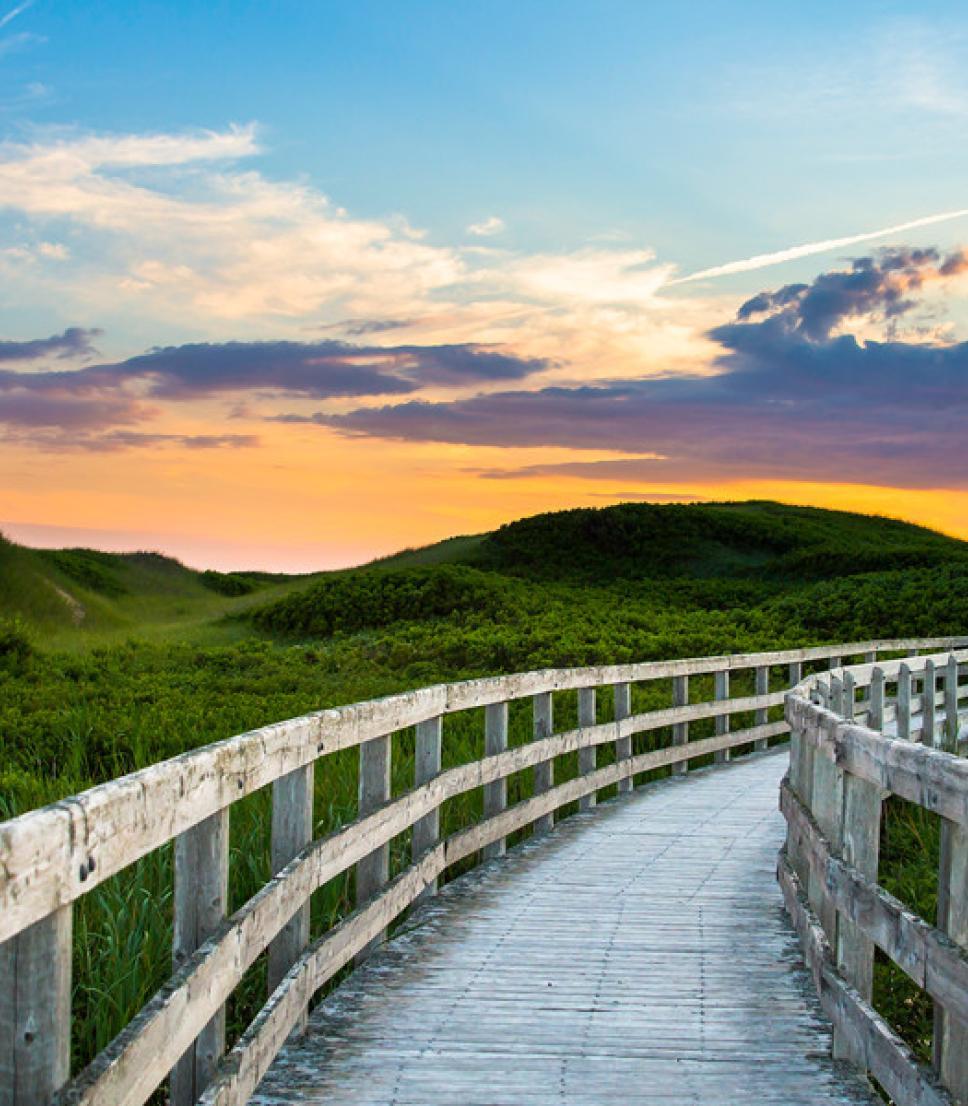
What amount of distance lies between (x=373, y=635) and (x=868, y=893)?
122ft

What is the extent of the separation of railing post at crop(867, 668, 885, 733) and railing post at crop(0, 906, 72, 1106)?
11023mm

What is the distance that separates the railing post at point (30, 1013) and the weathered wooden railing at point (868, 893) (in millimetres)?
2563

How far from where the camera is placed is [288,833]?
208 inches

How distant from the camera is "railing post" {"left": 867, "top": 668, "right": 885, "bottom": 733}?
12.8m

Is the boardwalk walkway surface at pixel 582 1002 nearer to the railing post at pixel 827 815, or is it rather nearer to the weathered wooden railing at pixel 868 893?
the weathered wooden railing at pixel 868 893

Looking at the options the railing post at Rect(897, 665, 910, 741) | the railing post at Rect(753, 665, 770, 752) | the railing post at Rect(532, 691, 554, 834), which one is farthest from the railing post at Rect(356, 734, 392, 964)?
the railing post at Rect(753, 665, 770, 752)

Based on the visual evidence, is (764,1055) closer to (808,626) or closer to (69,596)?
(808,626)

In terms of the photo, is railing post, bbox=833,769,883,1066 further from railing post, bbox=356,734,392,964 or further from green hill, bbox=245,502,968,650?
green hill, bbox=245,502,968,650

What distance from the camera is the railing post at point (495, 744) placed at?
923 centimetres

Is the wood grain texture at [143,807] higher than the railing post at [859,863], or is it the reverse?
the wood grain texture at [143,807]

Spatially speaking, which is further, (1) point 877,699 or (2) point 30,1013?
(1) point 877,699

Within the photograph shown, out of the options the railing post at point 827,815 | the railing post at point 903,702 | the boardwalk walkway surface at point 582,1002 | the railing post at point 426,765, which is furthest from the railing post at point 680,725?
the railing post at point 827,815

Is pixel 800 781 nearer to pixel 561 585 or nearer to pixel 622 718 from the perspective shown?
pixel 622 718

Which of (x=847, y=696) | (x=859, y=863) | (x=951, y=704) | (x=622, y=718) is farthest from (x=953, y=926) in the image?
(x=951, y=704)
